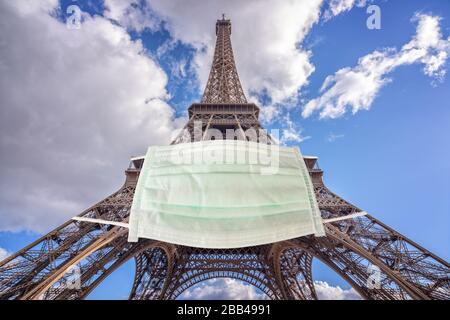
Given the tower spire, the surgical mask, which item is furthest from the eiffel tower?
the tower spire

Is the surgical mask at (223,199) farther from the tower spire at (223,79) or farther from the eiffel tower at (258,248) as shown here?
the tower spire at (223,79)

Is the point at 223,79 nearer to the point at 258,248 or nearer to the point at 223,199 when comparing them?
the point at 258,248

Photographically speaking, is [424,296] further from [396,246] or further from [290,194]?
[290,194]

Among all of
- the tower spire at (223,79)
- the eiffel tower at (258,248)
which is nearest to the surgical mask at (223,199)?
the eiffel tower at (258,248)
